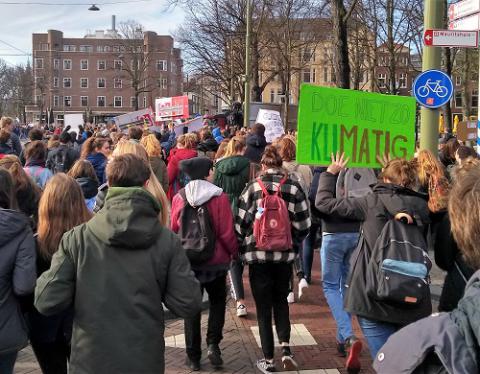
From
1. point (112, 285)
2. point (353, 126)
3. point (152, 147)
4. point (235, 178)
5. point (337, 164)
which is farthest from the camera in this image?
point (152, 147)

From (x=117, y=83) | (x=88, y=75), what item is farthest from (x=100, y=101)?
(x=88, y=75)

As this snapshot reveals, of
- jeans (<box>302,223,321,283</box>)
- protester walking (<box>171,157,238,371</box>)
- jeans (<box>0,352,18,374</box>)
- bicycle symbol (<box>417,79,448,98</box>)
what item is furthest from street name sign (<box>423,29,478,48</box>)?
jeans (<box>0,352,18,374</box>)

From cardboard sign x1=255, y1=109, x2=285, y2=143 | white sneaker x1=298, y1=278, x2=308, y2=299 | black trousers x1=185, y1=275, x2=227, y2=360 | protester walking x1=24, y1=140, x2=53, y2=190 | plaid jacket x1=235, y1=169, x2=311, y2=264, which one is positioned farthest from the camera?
cardboard sign x1=255, y1=109, x2=285, y2=143

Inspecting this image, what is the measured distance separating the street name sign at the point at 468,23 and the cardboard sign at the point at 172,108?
40.9 ft

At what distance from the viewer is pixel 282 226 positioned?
450cm

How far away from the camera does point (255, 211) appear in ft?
15.0

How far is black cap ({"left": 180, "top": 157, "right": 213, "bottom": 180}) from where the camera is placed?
460 centimetres

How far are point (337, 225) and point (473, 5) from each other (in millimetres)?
4360

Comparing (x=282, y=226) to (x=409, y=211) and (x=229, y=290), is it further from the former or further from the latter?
(x=229, y=290)

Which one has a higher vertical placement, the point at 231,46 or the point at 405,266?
the point at 231,46

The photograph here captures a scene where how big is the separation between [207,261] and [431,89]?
472 centimetres

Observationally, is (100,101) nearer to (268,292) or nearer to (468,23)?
(468,23)

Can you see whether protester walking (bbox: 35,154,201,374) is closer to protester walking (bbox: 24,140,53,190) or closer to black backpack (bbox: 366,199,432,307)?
black backpack (bbox: 366,199,432,307)

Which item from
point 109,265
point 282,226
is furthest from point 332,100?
point 109,265
